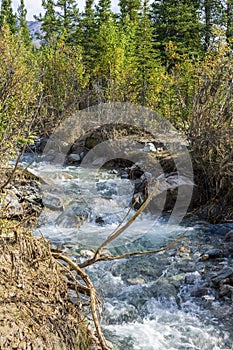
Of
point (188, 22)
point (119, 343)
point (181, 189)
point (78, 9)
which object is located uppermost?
point (78, 9)

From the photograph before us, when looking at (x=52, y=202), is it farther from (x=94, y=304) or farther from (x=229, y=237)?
(x=94, y=304)

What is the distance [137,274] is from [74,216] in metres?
2.64

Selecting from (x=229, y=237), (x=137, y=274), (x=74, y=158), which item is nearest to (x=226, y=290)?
(x=137, y=274)

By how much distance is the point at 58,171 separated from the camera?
1155 centimetres

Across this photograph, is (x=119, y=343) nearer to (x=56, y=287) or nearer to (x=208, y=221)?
(x=56, y=287)

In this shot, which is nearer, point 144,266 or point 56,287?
point 56,287

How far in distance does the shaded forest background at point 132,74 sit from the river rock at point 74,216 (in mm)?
1742

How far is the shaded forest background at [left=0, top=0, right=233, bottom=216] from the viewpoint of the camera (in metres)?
4.10

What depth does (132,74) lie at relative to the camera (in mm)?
15016

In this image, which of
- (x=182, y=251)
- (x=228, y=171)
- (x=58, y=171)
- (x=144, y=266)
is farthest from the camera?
(x=58, y=171)

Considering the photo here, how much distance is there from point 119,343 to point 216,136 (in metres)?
4.65

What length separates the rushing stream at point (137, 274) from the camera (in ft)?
13.3

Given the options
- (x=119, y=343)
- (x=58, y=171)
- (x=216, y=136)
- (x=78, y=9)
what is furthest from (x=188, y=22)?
(x=119, y=343)

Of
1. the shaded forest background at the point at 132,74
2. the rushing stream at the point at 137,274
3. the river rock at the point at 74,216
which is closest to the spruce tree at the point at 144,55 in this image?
the shaded forest background at the point at 132,74
